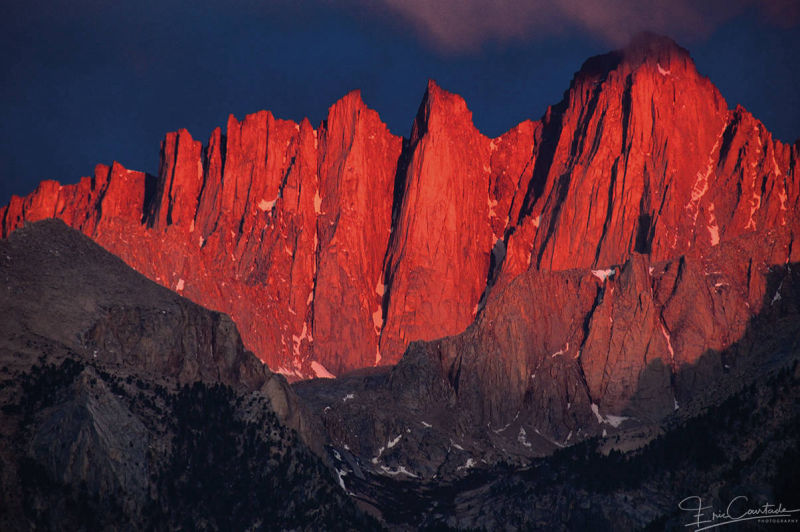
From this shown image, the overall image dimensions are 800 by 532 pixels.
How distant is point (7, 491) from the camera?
15825cm

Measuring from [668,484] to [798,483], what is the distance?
40004 mm

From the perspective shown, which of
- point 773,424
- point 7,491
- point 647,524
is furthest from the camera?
point 647,524

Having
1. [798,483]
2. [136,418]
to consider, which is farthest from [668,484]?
[136,418]

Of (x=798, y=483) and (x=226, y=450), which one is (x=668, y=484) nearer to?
(x=798, y=483)

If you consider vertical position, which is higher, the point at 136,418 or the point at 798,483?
the point at 136,418
